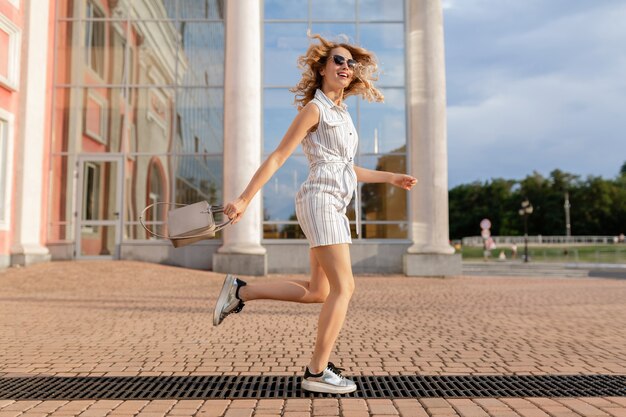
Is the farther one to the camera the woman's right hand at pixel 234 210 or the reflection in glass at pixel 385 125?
the reflection in glass at pixel 385 125

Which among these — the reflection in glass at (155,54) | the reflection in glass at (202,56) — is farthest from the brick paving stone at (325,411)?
the reflection in glass at (155,54)

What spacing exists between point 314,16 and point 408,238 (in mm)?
7921

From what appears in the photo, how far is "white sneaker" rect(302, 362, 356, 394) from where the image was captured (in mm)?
3113

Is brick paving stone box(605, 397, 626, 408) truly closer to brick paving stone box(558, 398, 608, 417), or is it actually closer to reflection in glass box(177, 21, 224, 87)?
brick paving stone box(558, 398, 608, 417)

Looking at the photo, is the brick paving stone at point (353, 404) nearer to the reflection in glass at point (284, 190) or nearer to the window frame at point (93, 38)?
the reflection in glass at point (284, 190)

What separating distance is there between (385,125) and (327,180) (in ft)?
47.1

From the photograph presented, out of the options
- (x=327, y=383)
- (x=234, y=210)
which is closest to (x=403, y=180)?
(x=234, y=210)

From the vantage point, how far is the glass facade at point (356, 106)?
1658cm

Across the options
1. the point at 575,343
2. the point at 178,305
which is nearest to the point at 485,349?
the point at 575,343

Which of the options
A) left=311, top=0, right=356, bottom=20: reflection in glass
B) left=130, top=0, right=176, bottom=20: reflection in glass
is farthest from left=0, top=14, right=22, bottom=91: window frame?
left=311, top=0, right=356, bottom=20: reflection in glass

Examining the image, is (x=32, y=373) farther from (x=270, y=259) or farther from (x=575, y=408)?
(x=270, y=259)

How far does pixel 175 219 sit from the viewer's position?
10.0 feet

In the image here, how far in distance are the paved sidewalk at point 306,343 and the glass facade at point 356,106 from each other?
21.1 ft

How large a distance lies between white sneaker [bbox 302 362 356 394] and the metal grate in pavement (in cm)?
5
